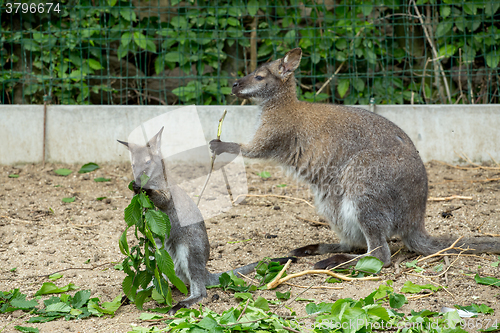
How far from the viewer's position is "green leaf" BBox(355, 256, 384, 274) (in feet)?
11.8

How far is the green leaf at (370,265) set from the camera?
3.59 metres

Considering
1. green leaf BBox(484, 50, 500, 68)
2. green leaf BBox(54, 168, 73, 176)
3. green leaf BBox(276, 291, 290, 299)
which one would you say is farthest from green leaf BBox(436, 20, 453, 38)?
green leaf BBox(54, 168, 73, 176)

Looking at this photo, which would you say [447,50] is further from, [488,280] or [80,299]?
[80,299]

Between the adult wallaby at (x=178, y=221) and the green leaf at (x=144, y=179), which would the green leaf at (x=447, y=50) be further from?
the green leaf at (x=144, y=179)

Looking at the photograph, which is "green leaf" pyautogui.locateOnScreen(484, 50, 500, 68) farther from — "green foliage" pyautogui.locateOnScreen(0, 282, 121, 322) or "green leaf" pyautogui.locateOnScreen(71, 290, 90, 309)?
"green leaf" pyautogui.locateOnScreen(71, 290, 90, 309)

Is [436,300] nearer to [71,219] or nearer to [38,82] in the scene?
[71,219]

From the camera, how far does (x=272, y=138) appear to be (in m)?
4.20

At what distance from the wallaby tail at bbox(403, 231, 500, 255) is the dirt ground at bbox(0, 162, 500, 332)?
3.7 inches

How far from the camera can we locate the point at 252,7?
6602 mm

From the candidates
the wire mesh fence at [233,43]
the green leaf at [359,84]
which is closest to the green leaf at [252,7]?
the wire mesh fence at [233,43]

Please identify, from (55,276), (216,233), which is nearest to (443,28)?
(216,233)

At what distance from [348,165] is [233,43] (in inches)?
136

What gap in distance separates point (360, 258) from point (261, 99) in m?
1.55

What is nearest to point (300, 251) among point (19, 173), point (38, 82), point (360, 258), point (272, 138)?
point (360, 258)
